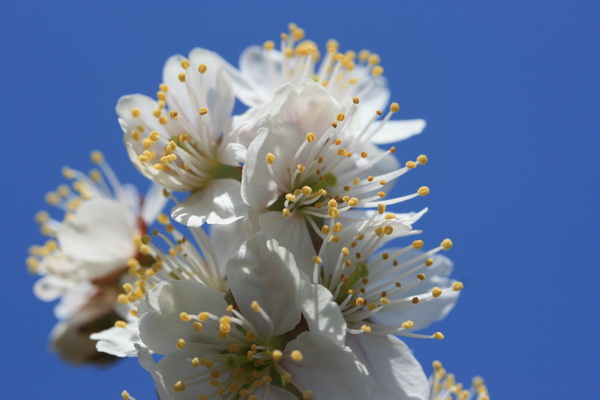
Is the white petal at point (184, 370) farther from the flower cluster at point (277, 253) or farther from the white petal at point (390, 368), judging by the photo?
the white petal at point (390, 368)

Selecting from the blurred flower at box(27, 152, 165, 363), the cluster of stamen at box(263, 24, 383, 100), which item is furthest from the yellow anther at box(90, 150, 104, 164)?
the cluster of stamen at box(263, 24, 383, 100)

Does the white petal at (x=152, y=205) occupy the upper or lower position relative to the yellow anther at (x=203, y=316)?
upper

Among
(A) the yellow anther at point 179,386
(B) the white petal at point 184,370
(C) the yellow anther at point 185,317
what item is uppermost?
(C) the yellow anther at point 185,317

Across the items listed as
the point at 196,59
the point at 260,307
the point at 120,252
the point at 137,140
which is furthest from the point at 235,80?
the point at 260,307

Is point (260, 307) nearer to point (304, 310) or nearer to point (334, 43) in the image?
point (304, 310)

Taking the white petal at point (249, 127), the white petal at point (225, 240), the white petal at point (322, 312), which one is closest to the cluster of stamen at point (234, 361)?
the white petal at point (322, 312)

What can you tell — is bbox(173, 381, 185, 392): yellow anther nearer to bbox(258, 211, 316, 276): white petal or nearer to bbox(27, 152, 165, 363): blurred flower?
bbox(258, 211, 316, 276): white petal
